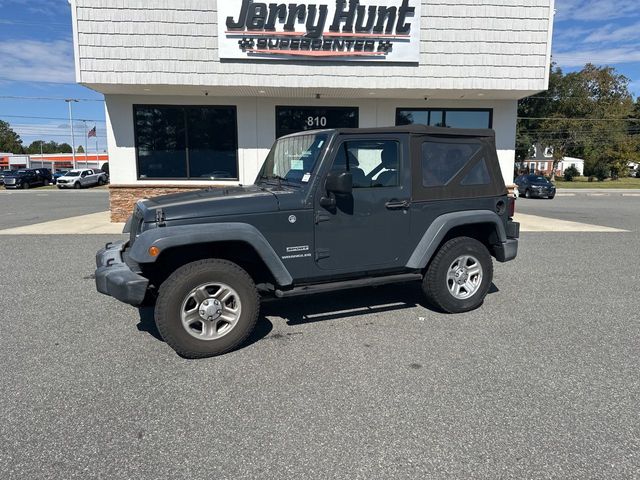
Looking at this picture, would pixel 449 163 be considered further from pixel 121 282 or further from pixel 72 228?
pixel 72 228

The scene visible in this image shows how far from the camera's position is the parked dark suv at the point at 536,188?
25.4 m

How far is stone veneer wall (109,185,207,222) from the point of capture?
39.8ft

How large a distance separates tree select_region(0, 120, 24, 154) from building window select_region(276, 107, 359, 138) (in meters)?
114

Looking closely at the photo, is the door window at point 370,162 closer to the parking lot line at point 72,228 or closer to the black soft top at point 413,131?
the black soft top at point 413,131

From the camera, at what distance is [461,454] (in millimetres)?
2572

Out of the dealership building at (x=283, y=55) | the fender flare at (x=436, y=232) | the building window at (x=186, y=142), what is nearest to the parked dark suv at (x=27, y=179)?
the dealership building at (x=283, y=55)

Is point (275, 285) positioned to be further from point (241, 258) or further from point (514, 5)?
point (514, 5)

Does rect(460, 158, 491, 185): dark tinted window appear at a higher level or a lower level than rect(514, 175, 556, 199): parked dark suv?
higher

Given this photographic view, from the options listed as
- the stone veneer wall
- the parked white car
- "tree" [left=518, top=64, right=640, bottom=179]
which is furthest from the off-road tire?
"tree" [left=518, top=64, right=640, bottom=179]

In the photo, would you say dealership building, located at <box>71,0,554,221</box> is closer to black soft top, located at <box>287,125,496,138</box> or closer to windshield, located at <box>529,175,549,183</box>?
black soft top, located at <box>287,125,496,138</box>

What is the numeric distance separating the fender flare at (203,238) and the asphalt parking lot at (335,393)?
86 cm

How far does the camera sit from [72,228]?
1145cm

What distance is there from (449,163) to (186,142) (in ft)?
30.0

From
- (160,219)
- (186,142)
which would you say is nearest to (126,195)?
(186,142)
